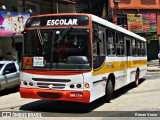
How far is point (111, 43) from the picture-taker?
39.2 feet

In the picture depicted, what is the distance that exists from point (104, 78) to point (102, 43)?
111 cm

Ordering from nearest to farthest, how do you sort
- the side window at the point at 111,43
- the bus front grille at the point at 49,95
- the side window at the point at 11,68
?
1. the bus front grille at the point at 49,95
2. the side window at the point at 111,43
3. the side window at the point at 11,68

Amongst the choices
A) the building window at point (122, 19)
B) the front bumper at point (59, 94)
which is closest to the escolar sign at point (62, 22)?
the front bumper at point (59, 94)

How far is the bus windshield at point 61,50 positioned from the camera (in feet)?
31.6

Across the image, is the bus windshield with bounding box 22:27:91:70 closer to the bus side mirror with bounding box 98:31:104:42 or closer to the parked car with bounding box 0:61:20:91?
the bus side mirror with bounding box 98:31:104:42

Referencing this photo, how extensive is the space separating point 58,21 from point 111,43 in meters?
2.67

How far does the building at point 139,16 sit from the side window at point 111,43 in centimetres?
2754

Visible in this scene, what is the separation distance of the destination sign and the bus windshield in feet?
0.65

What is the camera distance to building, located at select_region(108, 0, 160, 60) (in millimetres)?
40062

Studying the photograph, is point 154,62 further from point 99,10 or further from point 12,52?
point 12,52

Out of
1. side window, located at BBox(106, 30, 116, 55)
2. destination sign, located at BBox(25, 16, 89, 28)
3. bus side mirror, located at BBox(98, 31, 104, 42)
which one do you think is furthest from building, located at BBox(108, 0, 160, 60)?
destination sign, located at BBox(25, 16, 89, 28)

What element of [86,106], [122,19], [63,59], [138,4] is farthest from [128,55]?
[138,4]

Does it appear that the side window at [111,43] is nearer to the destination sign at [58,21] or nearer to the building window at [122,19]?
the destination sign at [58,21]

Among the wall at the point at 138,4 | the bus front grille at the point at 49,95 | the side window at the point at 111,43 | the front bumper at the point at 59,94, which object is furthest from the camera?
the wall at the point at 138,4
